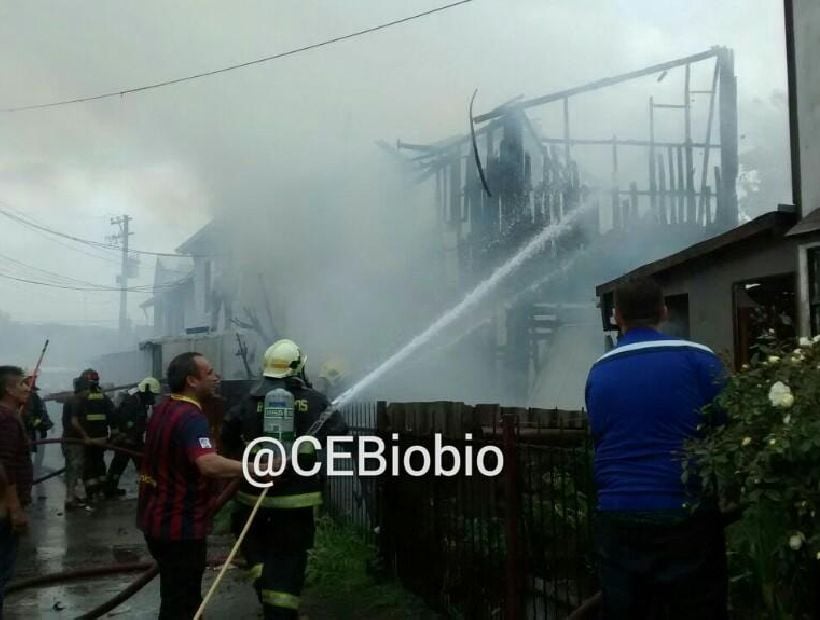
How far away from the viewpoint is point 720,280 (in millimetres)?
8680

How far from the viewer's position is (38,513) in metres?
10.9

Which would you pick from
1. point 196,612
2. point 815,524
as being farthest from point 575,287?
point 815,524

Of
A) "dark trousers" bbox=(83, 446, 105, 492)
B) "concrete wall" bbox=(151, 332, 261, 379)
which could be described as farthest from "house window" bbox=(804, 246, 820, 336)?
"concrete wall" bbox=(151, 332, 261, 379)

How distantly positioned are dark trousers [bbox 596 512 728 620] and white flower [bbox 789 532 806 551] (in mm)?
393

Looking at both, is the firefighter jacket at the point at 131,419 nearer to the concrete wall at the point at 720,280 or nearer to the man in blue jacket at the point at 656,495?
the concrete wall at the point at 720,280

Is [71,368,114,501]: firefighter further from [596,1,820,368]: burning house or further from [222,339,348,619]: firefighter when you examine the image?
[596,1,820,368]: burning house

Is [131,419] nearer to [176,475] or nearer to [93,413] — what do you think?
[93,413]

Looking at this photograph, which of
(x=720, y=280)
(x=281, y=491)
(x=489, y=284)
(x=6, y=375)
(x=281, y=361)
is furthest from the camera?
(x=489, y=284)

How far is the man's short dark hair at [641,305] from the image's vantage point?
10.1 feet

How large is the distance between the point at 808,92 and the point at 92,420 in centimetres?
908

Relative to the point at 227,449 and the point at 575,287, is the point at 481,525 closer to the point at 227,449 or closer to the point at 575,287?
the point at 227,449

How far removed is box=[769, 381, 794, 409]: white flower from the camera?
2.51 m

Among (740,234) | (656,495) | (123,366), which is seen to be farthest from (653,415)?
(123,366)

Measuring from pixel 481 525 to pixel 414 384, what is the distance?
13.2 meters
